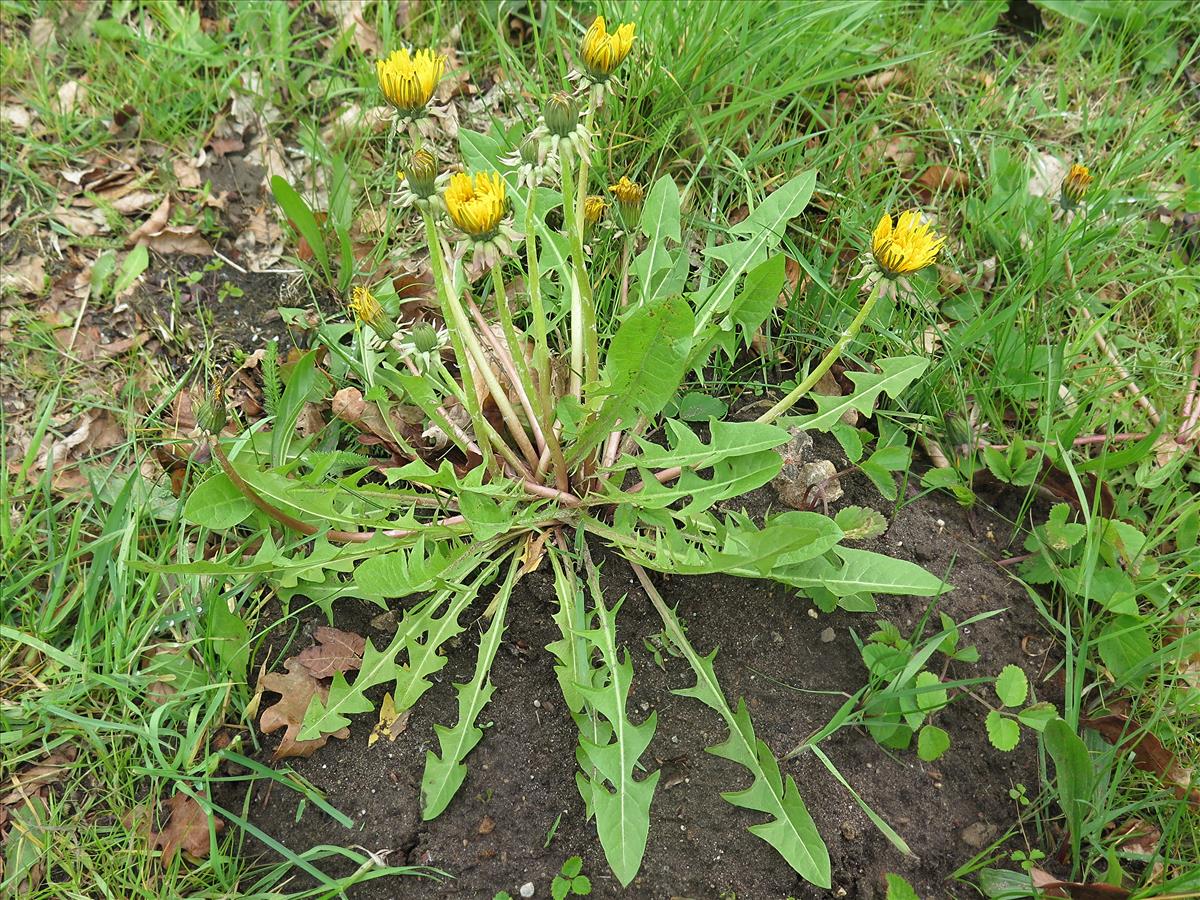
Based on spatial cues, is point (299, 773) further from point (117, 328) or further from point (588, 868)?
point (117, 328)

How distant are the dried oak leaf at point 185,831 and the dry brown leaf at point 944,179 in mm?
2794

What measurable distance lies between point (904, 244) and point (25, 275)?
2762 mm

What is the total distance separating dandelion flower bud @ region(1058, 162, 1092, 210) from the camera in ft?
8.34

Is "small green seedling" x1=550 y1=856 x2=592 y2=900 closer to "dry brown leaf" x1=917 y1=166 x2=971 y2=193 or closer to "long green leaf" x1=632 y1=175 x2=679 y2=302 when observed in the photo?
"long green leaf" x1=632 y1=175 x2=679 y2=302

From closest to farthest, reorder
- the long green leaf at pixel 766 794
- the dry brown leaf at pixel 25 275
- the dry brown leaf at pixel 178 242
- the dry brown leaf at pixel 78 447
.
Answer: the long green leaf at pixel 766 794, the dry brown leaf at pixel 78 447, the dry brown leaf at pixel 25 275, the dry brown leaf at pixel 178 242

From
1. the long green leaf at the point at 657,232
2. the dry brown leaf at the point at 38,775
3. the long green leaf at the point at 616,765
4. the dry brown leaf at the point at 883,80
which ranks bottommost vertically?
the dry brown leaf at the point at 38,775

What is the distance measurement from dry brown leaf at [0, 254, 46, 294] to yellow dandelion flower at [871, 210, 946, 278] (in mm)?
2650

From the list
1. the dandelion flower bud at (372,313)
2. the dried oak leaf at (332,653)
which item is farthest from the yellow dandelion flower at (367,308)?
the dried oak leaf at (332,653)

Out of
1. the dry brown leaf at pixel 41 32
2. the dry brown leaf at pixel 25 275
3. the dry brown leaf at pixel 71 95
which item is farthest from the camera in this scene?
the dry brown leaf at pixel 41 32

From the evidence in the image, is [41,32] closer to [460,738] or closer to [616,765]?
[460,738]

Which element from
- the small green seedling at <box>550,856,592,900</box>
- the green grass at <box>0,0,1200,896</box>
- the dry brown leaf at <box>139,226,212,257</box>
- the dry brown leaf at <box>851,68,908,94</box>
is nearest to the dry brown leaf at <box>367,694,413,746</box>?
the green grass at <box>0,0,1200,896</box>

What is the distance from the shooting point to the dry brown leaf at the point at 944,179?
118 inches

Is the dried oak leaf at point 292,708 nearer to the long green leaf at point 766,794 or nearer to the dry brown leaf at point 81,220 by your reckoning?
the long green leaf at point 766,794

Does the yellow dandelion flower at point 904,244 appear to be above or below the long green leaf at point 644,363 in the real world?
above
